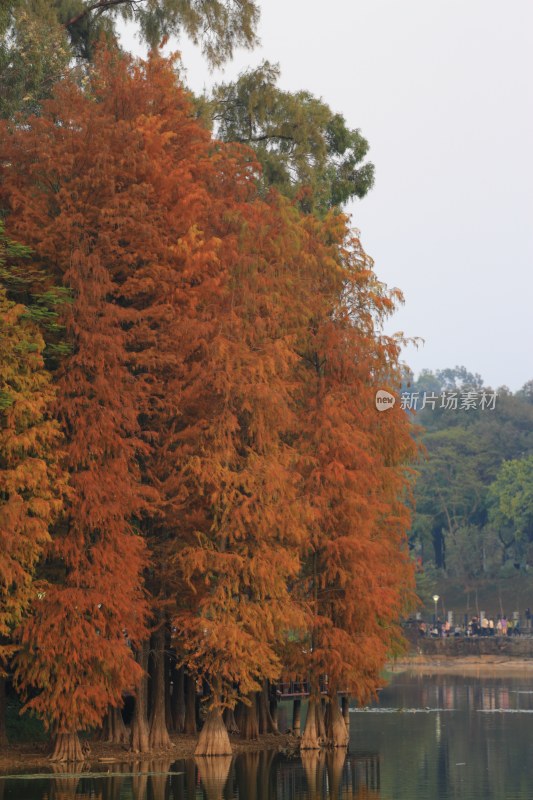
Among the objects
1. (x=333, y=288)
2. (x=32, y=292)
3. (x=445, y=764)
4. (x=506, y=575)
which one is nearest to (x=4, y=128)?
(x=32, y=292)

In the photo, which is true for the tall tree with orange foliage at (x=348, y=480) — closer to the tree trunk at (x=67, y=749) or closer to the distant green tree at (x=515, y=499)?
the tree trunk at (x=67, y=749)

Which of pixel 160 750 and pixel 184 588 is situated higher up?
pixel 184 588

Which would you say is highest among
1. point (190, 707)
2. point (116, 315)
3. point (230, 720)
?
point (116, 315)

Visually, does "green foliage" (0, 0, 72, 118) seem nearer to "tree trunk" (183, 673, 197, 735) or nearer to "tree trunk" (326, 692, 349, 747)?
"tree trunk" (183, 673, 197, 735)

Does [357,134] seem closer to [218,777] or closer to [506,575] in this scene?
[218,777]

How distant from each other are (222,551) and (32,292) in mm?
7086

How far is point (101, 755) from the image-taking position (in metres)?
30.8

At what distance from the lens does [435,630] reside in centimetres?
10212

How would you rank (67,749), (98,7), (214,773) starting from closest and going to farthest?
(214,773) → (67,749) → (98,7)

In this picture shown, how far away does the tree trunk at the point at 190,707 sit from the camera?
1421 inches

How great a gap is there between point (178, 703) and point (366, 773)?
26.5 ft
